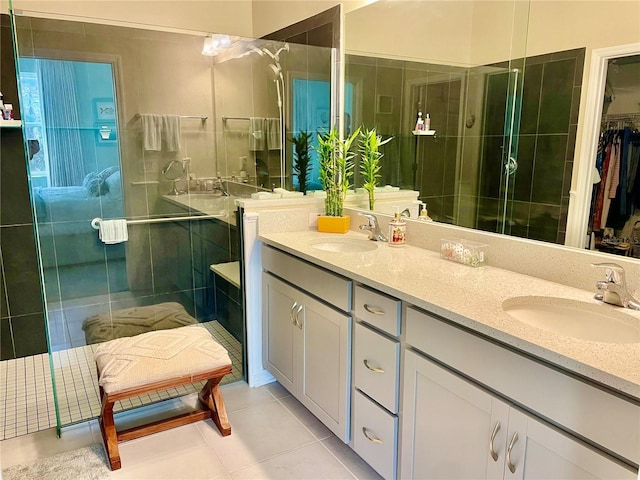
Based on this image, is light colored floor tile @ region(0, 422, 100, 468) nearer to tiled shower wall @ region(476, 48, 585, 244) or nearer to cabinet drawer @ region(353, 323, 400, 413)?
cabinet drawer @ region(353, 323, 400, 413)

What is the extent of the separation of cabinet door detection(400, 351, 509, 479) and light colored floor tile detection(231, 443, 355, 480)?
0.41 meters

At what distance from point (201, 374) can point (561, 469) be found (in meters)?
1.48

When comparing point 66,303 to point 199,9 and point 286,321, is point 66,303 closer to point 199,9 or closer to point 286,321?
point 286,321

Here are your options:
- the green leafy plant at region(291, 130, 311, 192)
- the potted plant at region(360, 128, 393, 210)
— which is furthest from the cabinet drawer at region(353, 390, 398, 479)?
the green leafy plant at region(291, 130, 311, 192)

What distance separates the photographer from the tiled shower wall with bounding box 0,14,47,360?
8.82 ft

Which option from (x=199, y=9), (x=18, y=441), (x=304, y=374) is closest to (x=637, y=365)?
(x=304, y=374)

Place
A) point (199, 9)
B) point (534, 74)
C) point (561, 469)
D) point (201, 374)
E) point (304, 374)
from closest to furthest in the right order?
point (561, 469) < point (534, 74) < point (201, 374) < point (304, 374) < point (199, 9)

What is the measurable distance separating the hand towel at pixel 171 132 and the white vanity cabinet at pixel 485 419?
189 cm

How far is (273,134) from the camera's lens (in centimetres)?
304

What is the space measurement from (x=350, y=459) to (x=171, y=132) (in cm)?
203

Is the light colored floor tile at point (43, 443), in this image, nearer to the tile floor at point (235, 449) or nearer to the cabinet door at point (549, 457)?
the tile floor at point (235, 449)

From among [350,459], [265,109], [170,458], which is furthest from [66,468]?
[265,109]

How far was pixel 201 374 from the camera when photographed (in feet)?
6.95

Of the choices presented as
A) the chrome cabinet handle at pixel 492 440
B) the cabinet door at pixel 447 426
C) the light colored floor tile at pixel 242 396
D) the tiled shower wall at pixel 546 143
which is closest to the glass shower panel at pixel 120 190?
the light colored floor tile at pixel 242 396
